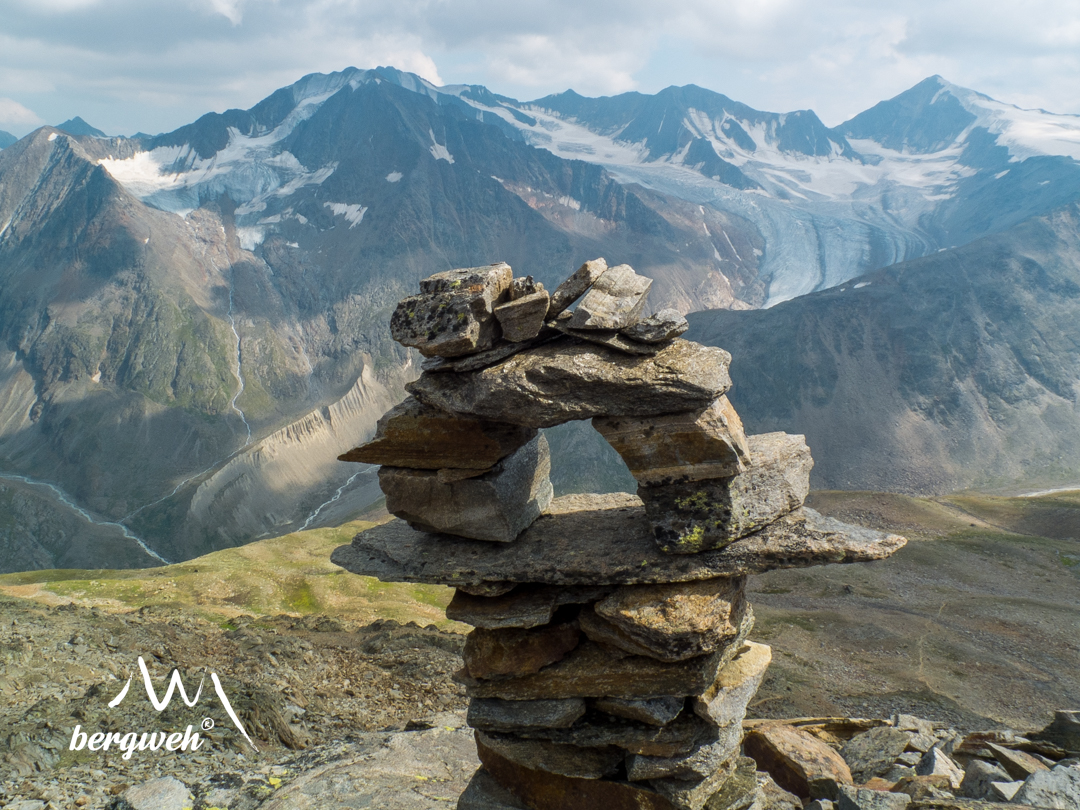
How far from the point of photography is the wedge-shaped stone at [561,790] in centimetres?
1465

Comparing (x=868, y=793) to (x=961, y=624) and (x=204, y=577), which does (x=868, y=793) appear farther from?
(x=204, y=577)

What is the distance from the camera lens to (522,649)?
15125 mm

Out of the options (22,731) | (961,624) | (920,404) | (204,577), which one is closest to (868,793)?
(22,731)

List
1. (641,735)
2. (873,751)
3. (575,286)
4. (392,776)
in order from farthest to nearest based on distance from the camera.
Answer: (873,751), (392,776), (641,735), (575,286)

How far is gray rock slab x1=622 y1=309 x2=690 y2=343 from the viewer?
42.1 feet

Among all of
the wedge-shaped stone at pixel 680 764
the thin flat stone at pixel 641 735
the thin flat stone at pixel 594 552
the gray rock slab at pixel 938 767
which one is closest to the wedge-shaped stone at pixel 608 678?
the thin flat stone at pixel 641 735

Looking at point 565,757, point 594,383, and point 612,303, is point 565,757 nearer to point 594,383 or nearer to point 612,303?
point 594,383

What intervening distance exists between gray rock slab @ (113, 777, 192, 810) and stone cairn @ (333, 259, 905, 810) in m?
7.05

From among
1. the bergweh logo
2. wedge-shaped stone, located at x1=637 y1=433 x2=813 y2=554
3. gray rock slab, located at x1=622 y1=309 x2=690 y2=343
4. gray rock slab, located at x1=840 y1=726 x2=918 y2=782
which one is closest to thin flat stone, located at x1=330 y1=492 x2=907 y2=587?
wedge-shaped stone, located at x1=637 y1=433 x2=813 y2=554

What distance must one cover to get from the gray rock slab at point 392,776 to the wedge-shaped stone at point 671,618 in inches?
292

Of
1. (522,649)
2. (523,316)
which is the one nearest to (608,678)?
(522,649)

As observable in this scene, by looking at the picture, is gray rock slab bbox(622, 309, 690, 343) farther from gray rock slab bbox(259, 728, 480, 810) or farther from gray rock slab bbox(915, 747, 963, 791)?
gray rock slab bbox(915, 747, 963, 791)

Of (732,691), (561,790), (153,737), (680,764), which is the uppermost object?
(732,691)

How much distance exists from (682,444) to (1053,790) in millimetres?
11467
